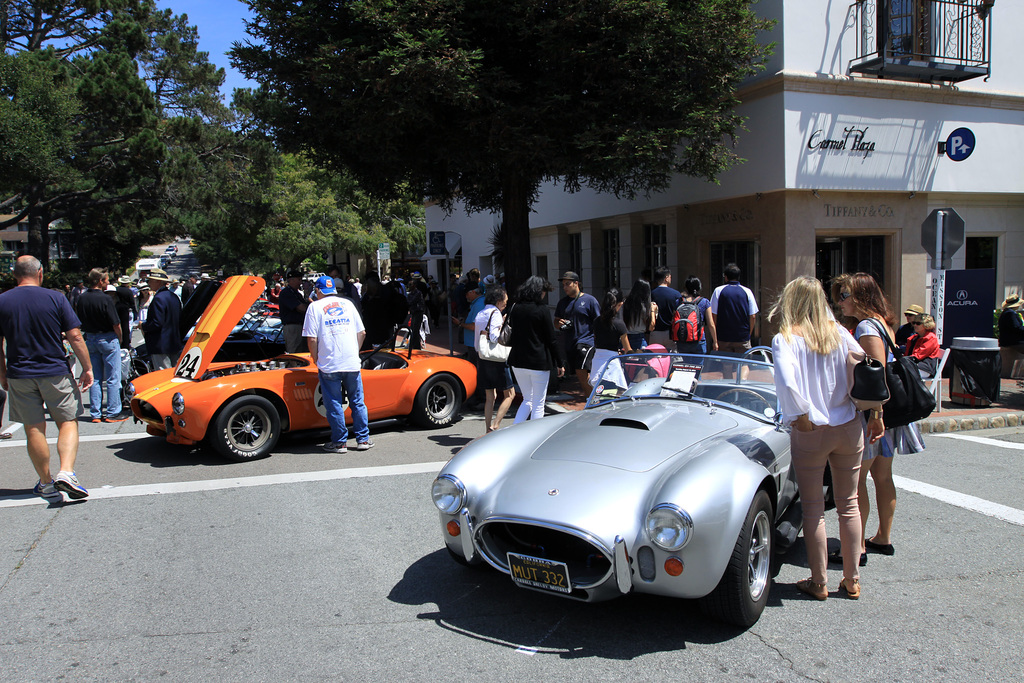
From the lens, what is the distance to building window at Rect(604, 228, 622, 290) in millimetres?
18047

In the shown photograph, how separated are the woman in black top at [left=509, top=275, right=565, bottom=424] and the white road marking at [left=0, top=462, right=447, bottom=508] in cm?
111

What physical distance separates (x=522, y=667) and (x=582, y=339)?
5970 mm

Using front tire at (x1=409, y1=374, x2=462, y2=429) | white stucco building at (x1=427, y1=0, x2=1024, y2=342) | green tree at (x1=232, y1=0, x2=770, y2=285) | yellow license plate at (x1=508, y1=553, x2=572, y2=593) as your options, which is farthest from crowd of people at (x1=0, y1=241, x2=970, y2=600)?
white stucco building at (x1=427, y1=0, x2=1024, y2=342)

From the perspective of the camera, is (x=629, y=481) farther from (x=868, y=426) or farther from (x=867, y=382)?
(x=868, y=426)

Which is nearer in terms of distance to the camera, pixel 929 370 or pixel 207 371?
pixel 929 370

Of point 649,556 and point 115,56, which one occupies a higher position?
point 115,56

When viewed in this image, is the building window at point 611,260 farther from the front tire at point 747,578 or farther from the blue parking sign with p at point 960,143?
the front tire at point 747,578

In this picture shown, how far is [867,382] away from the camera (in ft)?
12.2

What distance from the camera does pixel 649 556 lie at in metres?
3.37

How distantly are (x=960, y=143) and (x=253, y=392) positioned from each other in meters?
12.8

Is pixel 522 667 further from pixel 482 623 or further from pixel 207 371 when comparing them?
pixel 207 371

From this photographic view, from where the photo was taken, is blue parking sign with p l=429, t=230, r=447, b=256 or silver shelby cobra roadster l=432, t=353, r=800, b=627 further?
blue parking sign with p l=429, t=230, r=447, b=256

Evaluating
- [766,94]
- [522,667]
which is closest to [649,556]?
[522,667]

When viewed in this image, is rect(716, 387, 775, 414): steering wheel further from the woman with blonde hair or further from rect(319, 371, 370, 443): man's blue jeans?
rect(319, 371, 370, 443): man's blue jeans
